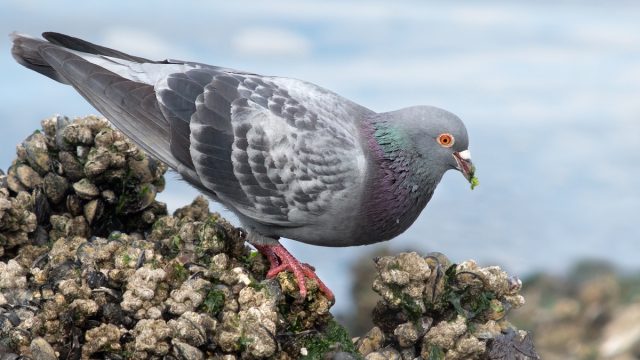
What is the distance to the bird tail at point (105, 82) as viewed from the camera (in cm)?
677

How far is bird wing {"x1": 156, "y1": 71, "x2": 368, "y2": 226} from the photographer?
21.2 ft

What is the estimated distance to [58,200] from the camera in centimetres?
691

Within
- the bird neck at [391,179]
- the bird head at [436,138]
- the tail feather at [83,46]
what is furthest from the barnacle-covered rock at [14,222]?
the bird head at [436,138]

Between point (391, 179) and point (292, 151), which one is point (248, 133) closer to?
point (292, 151)

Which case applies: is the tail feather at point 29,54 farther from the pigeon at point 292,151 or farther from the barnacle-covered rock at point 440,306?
the barnacle-covered rock at point 440,306

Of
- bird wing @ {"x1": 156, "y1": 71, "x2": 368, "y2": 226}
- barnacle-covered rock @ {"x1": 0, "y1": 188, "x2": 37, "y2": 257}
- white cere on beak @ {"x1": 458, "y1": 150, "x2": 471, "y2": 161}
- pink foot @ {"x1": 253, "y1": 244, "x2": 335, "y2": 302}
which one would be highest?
white cere on beak @ {"x1": 458, "y1": 150, "x2": 471, "y2": 161}

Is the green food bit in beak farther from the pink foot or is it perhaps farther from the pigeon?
→ the pink foot

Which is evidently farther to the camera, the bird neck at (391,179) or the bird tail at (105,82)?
the bird tail at (105,82)

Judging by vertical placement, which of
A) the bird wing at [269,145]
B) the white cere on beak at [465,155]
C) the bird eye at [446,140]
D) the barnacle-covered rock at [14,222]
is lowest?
the barnacle-covered rock at [14,222]

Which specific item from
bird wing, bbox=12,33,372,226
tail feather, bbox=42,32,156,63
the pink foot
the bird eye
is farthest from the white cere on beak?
tail feather, bbox=42,32,156,63

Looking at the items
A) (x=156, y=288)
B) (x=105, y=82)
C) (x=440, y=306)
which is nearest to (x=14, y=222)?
(x=105, y=82)

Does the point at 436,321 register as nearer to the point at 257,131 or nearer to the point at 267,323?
the point at 267,323

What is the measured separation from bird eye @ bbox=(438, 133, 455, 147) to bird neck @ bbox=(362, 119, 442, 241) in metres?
0.19

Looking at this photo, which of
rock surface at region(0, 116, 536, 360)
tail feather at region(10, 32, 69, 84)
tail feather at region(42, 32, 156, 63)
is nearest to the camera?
rock surface at region(0, 116, 536, 360)
